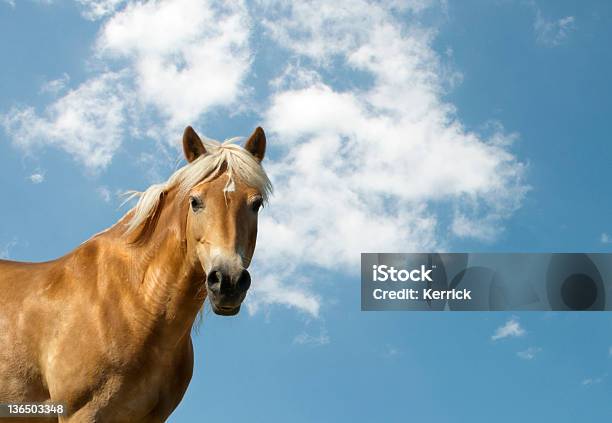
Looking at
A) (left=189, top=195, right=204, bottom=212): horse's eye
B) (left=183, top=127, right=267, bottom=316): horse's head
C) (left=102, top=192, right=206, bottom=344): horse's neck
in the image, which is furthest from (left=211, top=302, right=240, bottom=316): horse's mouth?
(left=189, top=195, right=204, bottom=212): horse's eye

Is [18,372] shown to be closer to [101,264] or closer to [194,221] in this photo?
[101,264]

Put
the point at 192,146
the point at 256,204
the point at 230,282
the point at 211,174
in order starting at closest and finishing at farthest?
the point at 230,282
the point at 256,204
the point at 211,174
the point at 192,146

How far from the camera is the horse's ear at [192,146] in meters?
7.48

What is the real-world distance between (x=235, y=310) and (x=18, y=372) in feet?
8.54

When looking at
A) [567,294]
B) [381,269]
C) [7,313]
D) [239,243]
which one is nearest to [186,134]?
[239,243]

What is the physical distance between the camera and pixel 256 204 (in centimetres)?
699

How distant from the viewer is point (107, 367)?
269 inches

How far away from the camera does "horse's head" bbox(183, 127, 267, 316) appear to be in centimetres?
634

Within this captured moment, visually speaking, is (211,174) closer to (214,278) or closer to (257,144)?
(257,144)

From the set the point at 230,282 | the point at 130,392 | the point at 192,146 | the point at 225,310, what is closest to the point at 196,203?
the point at 192,146

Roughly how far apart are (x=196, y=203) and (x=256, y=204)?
0.60 m

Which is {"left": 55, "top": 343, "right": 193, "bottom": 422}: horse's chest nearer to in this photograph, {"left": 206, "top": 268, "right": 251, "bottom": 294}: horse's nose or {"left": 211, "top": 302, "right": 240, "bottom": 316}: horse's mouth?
{"left": 211, "top": 302, "right": 240, "bottom": 316}: horse's mouth

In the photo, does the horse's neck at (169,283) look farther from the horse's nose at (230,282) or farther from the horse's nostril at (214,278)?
the horse's nose at (230,282)

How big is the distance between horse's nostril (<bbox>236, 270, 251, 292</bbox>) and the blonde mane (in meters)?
0.94
